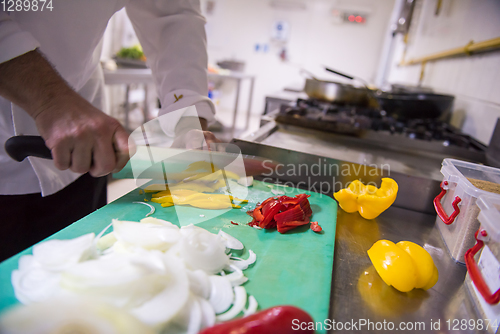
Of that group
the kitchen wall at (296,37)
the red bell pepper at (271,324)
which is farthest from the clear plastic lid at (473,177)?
the kitchen wall at (296,37)

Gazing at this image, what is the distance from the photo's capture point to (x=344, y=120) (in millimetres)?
1562

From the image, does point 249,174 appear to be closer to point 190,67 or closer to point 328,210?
point 328,210

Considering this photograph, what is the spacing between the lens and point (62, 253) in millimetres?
502

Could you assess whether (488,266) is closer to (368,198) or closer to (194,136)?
(368,198)

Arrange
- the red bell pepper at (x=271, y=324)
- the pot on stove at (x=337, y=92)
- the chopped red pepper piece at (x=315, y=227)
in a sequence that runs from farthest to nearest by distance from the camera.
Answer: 1. the pot on stove at (x=337, y=92)
2. the chopped red pepper piece at (x=315, y=227)
3. the red bell pepper at (x=271, y=324)

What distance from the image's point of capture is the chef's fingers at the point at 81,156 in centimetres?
63

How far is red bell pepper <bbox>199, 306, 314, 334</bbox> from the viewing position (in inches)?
16.3

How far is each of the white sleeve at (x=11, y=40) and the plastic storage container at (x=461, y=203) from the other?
0.95m

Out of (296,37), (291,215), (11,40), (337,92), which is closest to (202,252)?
(291,215)

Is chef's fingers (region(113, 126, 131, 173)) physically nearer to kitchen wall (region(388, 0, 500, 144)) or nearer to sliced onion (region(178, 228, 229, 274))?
sliced onion (region(178, 228, 229, 274))

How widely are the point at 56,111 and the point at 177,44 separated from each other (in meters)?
0.56

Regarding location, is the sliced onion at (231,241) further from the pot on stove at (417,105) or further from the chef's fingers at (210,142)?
the pot on stove at (417,105)

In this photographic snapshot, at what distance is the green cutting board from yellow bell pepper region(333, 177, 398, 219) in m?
0.05

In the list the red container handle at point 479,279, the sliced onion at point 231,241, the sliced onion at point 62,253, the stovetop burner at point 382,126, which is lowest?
the sliced onion at point 231,241
